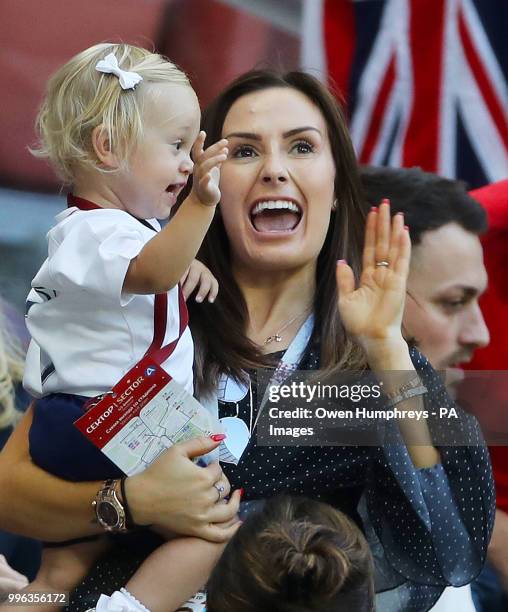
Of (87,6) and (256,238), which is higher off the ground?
(87,6)

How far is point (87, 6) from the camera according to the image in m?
2.79

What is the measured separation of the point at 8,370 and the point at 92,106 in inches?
36.4

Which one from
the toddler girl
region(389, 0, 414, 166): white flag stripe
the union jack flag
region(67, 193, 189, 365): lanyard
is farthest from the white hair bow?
region(389, 0, 414, 166): white flag stripe

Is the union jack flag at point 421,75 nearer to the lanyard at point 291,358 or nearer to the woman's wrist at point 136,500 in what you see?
the lanyard at point 291,358

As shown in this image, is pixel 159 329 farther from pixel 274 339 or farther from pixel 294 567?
pixel 294 567

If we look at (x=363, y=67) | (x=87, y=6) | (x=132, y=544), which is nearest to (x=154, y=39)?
(x=87, y=6)

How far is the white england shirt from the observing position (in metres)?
1.81

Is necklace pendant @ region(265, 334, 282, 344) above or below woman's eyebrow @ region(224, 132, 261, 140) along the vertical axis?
below

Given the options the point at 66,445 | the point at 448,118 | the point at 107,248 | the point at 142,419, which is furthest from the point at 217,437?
the point at 448,118

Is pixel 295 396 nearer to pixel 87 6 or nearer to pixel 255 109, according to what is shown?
pixel 255 109

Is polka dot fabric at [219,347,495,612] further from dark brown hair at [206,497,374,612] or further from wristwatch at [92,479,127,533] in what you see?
dark brown hair at [206,497,374,612]

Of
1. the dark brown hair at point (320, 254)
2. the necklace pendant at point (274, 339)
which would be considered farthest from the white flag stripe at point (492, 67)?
the necklace pendant at point (274, 339)

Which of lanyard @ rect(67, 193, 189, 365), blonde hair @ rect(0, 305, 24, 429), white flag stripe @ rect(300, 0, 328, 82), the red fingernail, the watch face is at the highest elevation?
white flag stripe @ rect(300, 0, 328, 82)

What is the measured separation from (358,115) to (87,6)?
0.70 m
